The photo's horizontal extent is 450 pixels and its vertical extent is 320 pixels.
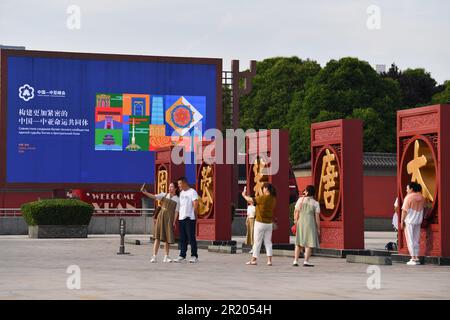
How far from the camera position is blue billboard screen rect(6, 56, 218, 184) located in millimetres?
48656

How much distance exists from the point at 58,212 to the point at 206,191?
9.25m

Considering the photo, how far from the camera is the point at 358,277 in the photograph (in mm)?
17828

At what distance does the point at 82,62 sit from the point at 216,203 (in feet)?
68.3

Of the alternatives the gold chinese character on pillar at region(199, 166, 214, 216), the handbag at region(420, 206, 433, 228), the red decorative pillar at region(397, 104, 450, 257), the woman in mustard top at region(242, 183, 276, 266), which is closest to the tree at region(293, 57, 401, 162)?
the gold chinese character on pillar at region(199, 166, 214, 216)

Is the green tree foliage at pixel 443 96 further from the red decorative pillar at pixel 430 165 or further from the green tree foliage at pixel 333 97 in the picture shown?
the red decorative pillar at pixel 430 165

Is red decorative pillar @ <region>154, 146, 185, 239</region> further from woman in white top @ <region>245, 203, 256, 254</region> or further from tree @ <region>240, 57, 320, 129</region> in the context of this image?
tree @ <region>240, 57, 320, 129</region>

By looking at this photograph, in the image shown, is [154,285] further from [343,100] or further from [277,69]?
[277,69]

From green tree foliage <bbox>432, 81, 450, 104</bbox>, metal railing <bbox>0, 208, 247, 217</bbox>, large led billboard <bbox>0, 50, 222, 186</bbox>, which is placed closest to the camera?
metal railing <bbox>0, 208, 247, 217</bbox>

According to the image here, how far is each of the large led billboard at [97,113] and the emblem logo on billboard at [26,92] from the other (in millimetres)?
45

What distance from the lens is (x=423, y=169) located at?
22.6 meters

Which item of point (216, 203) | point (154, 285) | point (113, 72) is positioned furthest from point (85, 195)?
point (154, 285)

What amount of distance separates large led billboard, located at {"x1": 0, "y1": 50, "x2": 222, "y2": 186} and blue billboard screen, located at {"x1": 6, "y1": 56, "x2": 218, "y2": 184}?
1.8 inches

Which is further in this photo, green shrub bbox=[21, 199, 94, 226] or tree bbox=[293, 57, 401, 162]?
tree bbox=[293, 57, 401, 162]

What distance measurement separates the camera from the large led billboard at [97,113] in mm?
48625
